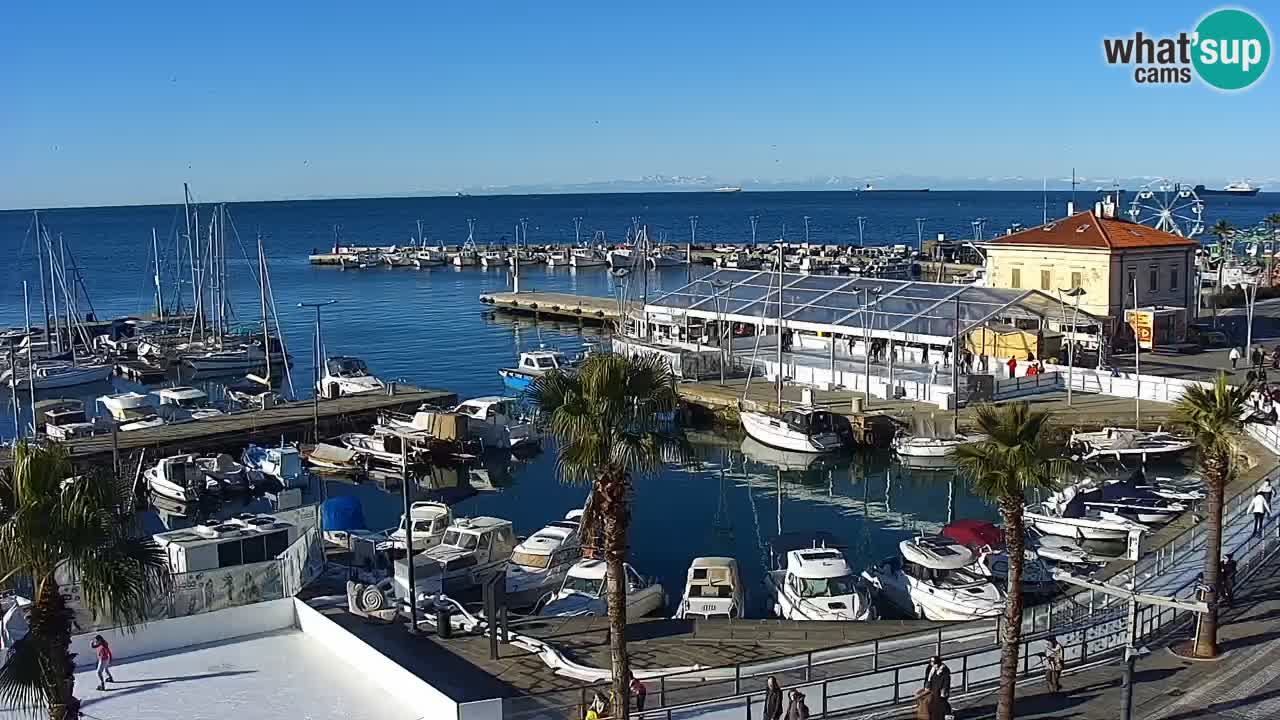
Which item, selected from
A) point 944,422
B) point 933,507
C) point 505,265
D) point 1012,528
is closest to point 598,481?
point 1012,528

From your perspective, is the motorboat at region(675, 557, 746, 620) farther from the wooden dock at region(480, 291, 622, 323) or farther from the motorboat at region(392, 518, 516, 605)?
the wooden dock at region(480, 291, 622, 323)

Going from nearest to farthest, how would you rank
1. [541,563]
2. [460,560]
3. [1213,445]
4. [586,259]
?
1. [1213,445]
2. [460,560]
3. [541,563]
4. [586,259]

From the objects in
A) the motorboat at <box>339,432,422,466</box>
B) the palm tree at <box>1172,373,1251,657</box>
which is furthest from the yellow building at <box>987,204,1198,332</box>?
the palm tree at <box>1172,373,1251,657</box>

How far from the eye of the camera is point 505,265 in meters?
159

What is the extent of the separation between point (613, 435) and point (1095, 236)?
48.7 m

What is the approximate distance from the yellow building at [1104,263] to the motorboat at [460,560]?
3666 cm

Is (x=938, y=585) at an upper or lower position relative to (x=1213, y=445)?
lower

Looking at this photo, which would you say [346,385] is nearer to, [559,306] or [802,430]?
[802,430]

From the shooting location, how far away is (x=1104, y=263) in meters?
60.3

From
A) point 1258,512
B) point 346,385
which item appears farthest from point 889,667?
point 346,385

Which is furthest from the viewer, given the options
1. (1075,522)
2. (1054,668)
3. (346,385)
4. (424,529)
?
(346,385)

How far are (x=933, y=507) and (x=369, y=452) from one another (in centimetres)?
2269

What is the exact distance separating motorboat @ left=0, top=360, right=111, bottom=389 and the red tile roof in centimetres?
5216

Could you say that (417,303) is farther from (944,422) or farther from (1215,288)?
(944,422)
